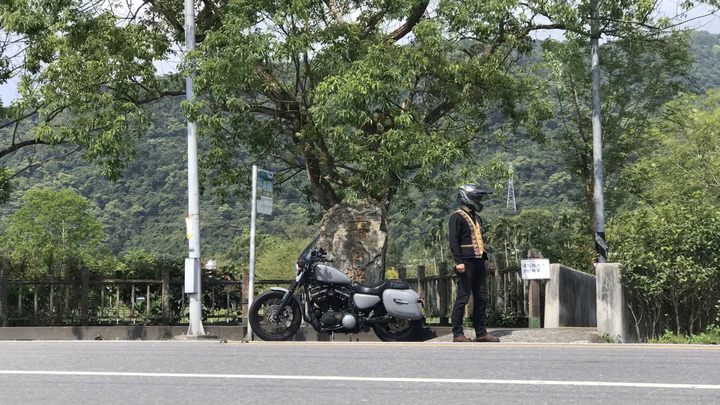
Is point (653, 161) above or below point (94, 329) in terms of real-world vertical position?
above

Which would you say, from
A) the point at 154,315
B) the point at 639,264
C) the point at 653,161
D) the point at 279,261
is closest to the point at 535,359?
the point at 639,264

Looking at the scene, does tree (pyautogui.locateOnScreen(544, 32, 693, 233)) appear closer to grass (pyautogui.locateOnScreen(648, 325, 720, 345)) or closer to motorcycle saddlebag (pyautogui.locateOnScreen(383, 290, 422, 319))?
grass (pyautogui.locateOnScreen(648, 325, 720, 345))

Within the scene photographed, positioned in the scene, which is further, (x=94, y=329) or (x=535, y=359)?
(x=94, y=329)

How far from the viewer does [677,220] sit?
1295 centimetres

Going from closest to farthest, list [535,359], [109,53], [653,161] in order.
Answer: [535,359] < [109,53] < [653,161]

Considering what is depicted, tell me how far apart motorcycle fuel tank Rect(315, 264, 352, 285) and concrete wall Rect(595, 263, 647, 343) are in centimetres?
334

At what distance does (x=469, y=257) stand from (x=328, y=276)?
1.97 m

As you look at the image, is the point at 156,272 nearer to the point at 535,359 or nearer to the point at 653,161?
the point at 535,359

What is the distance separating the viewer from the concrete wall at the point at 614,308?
12.6 m

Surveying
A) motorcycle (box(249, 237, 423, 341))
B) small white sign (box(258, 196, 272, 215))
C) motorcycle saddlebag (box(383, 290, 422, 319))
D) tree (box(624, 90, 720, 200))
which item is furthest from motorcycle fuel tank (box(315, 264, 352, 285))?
tree (box(624, 90, 720, 200))

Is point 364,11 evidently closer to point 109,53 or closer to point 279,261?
point 109,53

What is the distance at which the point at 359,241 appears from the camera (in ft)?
60.7

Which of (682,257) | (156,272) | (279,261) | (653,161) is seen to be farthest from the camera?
(279,261)

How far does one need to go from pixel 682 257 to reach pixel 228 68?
26.5 feet
